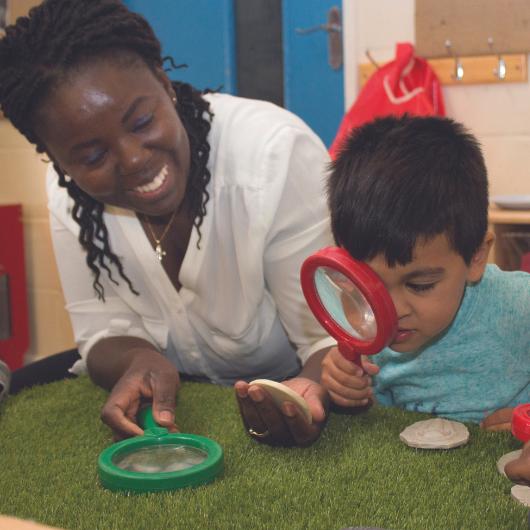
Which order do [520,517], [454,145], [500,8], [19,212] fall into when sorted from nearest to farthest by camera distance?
[520,517] < [454,145] < [500,8] < [19,212]

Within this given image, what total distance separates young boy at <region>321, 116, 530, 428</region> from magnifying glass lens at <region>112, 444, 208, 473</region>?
10.7 inches

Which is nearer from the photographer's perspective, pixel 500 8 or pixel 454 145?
pixel 454 145

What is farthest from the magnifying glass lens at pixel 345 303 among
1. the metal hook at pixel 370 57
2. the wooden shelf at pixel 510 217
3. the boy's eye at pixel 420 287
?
the metal hook at pixel 370 57

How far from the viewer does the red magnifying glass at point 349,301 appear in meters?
1.06

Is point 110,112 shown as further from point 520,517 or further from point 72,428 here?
point 520,517

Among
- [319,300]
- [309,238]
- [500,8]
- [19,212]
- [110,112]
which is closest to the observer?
[319,300]

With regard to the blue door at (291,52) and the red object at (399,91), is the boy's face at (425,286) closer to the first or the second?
the red object at (399,91)

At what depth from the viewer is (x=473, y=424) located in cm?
127

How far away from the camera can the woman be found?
1401mm

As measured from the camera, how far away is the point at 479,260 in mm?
1308

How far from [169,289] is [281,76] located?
2.13m

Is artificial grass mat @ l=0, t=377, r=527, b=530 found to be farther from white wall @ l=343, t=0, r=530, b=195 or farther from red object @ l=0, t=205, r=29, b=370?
red object @ l=0, t=205, r=29, b=370

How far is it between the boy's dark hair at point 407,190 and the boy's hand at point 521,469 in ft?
1.04

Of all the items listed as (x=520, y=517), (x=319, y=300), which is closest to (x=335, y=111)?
(x=319, y=300)
